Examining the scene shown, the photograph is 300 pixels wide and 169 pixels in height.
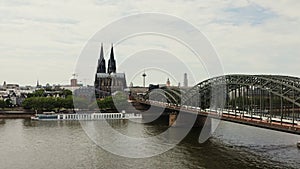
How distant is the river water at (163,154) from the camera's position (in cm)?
2105

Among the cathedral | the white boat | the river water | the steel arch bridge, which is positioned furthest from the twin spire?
the river water

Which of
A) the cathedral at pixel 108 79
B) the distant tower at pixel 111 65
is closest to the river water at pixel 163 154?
the cathedral at pixel 108 79

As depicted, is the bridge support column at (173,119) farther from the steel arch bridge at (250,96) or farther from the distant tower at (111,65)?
the distant tower at (111,65)

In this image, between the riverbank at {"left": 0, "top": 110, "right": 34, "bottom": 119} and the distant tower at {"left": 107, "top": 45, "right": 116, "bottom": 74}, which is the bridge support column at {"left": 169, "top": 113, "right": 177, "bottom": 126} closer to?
the riverbank at {"left": 0, "top": 110, "right": 34, "bottom": 119}

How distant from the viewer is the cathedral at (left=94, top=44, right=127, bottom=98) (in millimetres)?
93000

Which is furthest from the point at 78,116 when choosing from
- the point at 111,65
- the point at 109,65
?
the point at 109,65

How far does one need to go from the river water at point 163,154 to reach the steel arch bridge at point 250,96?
2.16 metres

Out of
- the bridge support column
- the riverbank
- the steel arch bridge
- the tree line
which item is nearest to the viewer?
the steel arch bridge

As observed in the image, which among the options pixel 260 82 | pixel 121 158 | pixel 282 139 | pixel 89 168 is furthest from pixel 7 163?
pixel 282 139

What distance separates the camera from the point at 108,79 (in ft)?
309

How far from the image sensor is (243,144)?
2767 centimetres

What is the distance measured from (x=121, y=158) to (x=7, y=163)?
22.2 ft

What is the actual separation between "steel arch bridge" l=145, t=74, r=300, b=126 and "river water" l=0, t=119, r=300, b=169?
2159mm

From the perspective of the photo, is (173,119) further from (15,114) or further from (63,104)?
(15,114)
